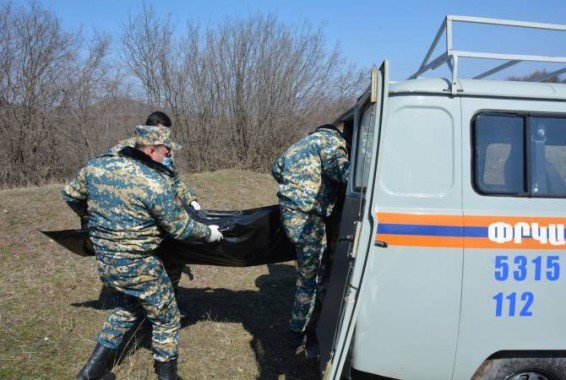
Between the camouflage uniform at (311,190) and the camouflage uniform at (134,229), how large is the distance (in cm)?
86

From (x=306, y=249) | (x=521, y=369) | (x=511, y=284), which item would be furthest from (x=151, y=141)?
(x=521, y=369)

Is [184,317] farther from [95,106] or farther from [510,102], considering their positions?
[95,106]

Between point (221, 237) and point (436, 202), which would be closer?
point (436, 202)

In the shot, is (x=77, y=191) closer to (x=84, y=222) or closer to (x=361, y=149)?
(x=84, y=222)

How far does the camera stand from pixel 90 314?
4.70 meters

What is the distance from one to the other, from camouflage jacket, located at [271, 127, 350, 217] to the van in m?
1.02

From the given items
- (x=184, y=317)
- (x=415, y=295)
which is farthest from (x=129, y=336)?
(x=415, y=295)

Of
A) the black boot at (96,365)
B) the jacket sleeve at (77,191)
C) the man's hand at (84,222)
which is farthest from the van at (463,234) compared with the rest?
the man's hand at (84,222)

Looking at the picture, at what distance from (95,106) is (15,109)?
7.30ft

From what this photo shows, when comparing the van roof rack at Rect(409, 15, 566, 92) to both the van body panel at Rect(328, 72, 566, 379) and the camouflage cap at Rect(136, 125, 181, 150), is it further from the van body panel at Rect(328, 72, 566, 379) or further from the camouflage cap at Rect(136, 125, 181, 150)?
the camouflage cap at Rect(136, 125, 181, 150)

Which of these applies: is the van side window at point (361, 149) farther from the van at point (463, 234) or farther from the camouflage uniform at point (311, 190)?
the van at point (463, 234)

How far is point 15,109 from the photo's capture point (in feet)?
41.8

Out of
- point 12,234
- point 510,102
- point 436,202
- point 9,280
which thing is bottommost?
point 9,280

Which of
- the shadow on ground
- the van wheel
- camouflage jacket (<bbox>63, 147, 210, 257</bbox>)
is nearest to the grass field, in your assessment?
the shadow on ground
